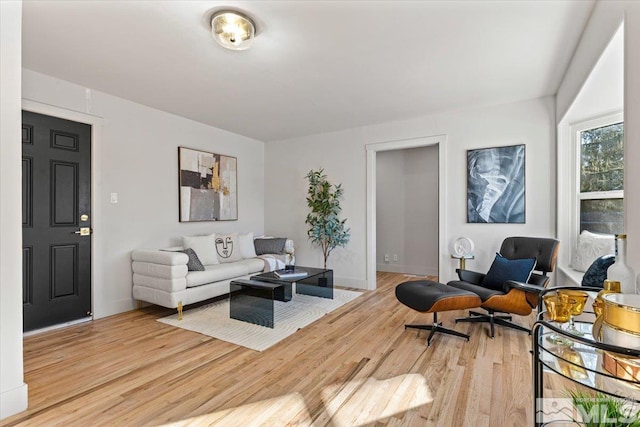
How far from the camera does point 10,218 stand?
1.81 m

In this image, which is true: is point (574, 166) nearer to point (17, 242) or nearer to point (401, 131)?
point (401, 131)

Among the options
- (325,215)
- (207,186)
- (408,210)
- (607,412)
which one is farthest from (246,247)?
(607,412)

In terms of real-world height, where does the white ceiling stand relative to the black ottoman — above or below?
above

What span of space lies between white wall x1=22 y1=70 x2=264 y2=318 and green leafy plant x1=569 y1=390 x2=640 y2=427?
4.13 metres

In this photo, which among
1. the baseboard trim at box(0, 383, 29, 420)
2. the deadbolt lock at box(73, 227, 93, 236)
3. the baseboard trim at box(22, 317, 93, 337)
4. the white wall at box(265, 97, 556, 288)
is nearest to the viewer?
the baseboard trim at box(0, 383, 29, 420)

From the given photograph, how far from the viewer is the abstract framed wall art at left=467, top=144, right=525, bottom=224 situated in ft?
12.8

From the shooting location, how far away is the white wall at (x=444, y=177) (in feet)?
12.4

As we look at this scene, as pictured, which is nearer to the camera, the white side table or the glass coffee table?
the glass coffee table

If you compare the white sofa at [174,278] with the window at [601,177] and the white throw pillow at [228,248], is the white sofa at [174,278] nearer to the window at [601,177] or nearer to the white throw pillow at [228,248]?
the white throw pillow at [228,248]

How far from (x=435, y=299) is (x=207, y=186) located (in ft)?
11.7

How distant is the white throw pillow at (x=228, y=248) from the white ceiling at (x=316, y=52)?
5.82 ft

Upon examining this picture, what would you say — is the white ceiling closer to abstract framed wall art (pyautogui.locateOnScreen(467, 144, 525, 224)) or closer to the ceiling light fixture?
the ceiling light fixture

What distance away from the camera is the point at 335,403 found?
1893 millimetres

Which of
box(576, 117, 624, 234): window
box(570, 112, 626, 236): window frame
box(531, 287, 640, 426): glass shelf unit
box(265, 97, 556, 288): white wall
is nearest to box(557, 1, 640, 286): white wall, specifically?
box(531, 287, 640, 426): glass shelf unit
